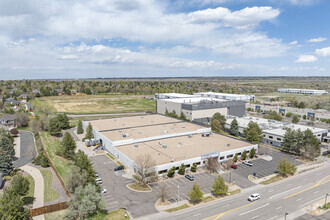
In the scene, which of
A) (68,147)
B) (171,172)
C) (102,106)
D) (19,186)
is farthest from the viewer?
(102,106)

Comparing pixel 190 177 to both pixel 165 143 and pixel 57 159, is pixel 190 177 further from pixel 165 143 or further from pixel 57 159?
pixel 57 159

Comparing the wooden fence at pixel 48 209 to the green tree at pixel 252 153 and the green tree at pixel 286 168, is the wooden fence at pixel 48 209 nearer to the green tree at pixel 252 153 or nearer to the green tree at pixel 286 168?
the green tree at pixel 286 168

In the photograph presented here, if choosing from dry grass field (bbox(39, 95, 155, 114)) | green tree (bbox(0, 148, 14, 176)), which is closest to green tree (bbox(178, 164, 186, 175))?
green tree (bbox(0, 148, 14, 176))

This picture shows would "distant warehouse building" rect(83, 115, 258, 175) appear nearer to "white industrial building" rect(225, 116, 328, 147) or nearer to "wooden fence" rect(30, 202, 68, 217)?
"white industrial building" rect(225, 116, 328, 147)

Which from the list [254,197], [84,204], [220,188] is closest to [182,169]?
[220,188]

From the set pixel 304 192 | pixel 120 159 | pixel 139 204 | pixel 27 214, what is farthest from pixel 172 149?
pixel 27 214

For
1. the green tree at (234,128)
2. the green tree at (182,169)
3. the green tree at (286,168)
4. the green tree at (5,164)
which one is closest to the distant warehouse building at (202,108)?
the green tree at (234,128)
